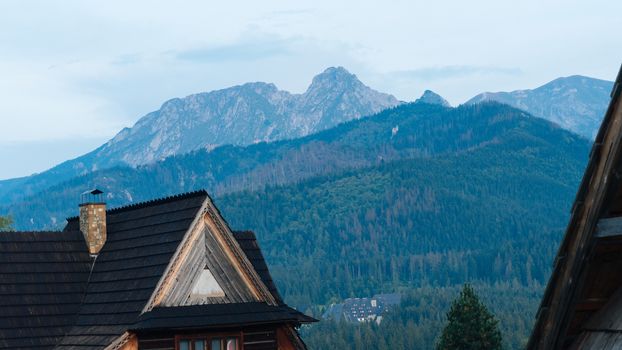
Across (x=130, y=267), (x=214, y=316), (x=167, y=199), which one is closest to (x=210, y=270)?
(x=214, y=316)

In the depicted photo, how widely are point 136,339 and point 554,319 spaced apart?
2076cm

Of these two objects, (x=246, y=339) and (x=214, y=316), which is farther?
(x=246, y=339)

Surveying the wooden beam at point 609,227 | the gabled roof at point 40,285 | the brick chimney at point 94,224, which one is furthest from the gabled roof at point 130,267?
the wooden beam at point 609,227

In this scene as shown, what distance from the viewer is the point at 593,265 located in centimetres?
654

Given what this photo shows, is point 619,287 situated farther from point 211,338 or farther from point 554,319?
point 211,338

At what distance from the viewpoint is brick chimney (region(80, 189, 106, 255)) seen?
31047mm

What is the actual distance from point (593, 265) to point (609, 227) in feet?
1.34

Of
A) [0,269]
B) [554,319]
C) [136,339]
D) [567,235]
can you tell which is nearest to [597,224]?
[567,235]

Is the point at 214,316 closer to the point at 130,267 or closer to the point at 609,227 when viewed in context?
the point at 130,267

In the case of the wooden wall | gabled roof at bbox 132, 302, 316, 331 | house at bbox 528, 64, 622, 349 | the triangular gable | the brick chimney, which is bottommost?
house at bbox 528, 64, 622, 349

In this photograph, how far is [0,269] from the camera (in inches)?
1137

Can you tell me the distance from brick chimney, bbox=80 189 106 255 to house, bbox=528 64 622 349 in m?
25.2

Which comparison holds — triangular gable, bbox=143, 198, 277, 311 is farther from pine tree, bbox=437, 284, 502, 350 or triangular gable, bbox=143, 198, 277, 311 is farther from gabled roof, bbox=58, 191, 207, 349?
pine tree, bbox=437, 284, 502, 350

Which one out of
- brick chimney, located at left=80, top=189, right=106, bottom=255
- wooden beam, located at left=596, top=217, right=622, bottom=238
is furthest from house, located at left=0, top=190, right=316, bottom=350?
wooden beam, located at left=596, top=217, right=622, bottom=238
